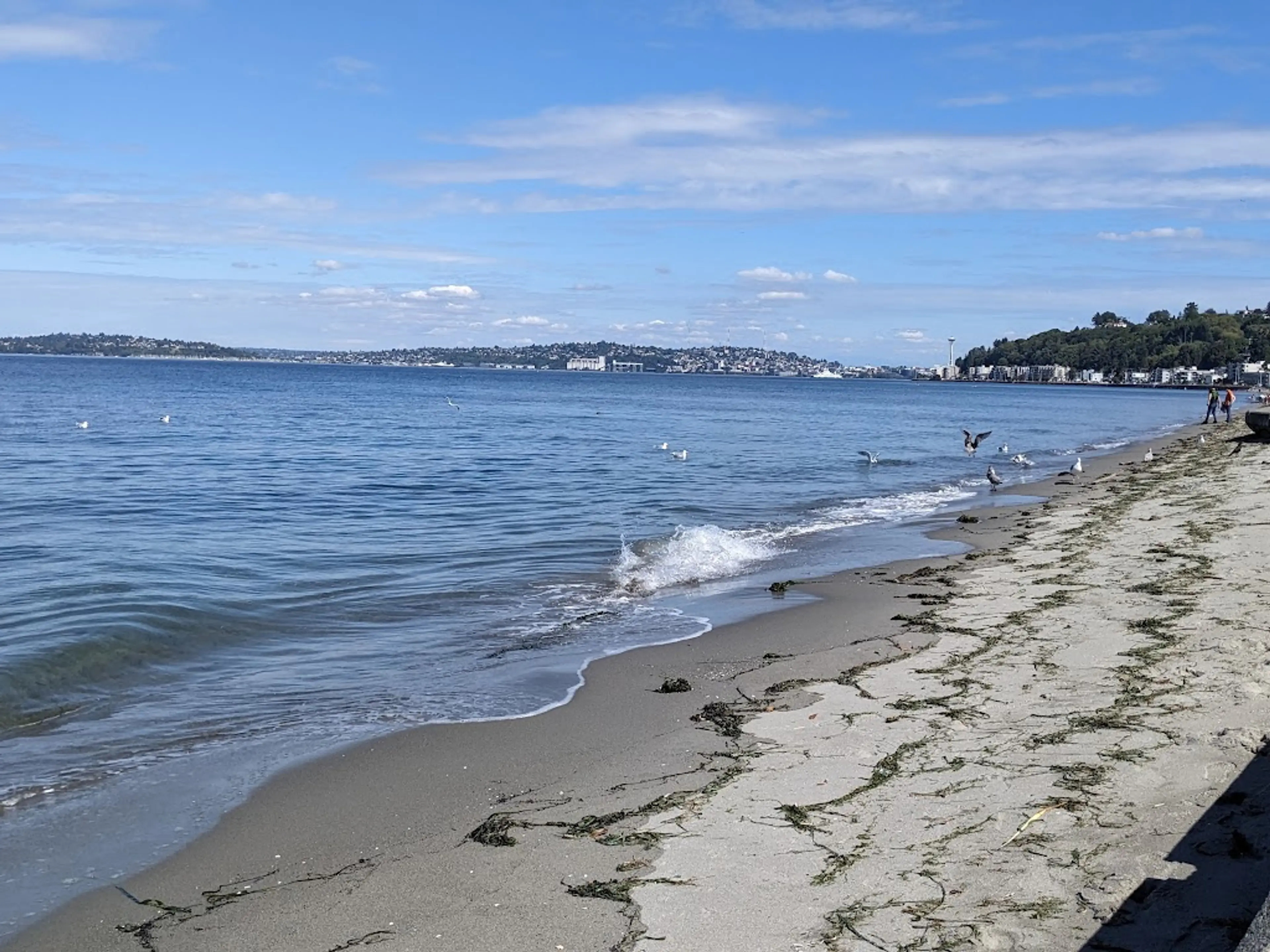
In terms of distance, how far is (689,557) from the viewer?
671 inches

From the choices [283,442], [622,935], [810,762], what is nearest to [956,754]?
[810,762]

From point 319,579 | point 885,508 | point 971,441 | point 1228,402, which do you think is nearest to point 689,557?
point 319,579

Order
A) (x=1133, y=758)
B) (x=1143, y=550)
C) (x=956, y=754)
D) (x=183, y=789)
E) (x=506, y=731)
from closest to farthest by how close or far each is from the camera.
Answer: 1. (x=1133, y=758)
2. (x=956, y=754)
3. (x=183, y=789)
4. (x=506, y=731)
5. (x=1143, y=550)

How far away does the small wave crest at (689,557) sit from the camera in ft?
50.3

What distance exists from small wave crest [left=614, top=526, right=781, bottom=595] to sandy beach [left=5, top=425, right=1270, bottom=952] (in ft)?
15.9

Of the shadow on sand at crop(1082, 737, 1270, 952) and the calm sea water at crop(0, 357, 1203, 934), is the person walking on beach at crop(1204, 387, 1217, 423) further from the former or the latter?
the shadow on sand at crop(1082, 737, 1270, 952)

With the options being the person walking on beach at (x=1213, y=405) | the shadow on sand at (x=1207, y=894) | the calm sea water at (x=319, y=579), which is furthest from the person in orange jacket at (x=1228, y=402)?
the shadow on sand at (x=1207, y=894)

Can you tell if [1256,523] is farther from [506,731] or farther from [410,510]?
[410,510]

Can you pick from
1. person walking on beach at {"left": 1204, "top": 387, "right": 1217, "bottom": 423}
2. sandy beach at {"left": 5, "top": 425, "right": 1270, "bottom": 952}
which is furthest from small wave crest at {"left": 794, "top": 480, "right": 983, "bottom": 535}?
person walking on beach at {"left": 1204, "top": 387, "right": 1217, "bottom": 423}

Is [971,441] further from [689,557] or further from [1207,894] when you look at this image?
[1207,894]

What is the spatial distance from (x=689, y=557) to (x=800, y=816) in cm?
1122

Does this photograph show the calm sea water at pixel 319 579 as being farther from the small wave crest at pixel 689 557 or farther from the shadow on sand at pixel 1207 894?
the shadow on sand at pixel 1207 894

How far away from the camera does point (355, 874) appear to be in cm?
556

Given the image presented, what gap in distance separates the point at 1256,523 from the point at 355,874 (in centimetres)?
1465
